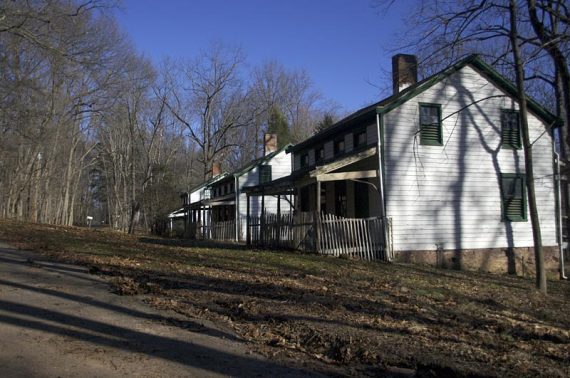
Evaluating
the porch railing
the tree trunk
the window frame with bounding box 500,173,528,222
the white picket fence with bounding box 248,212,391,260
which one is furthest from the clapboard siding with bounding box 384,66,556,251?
the tree trunk

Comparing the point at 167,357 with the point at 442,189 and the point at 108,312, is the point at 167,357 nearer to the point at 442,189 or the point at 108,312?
the point at 108,312

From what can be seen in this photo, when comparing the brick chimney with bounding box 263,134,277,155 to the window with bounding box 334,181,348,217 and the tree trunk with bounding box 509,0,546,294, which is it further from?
the tree trunk with bounding box 509,0,546,294

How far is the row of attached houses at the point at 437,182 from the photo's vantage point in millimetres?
16078

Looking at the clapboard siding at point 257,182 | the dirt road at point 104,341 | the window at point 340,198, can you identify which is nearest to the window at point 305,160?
the window at point 340,198

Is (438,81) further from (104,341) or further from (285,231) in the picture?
(104,341)

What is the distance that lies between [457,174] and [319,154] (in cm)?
641

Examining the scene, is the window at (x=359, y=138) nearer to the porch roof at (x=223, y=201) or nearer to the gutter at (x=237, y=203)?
the gutter at (x=237, y=203)

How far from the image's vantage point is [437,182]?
17234 mm

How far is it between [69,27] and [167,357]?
16816 millimetres

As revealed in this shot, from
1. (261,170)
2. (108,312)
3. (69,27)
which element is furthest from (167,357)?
(261,170)

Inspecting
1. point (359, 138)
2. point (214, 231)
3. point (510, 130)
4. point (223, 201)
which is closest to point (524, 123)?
point (510, 130)

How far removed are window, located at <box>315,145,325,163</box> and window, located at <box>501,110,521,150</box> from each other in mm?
6998

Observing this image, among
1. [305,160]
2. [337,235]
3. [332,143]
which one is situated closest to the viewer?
[337,235]

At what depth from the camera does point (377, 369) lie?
4992 millimetres
